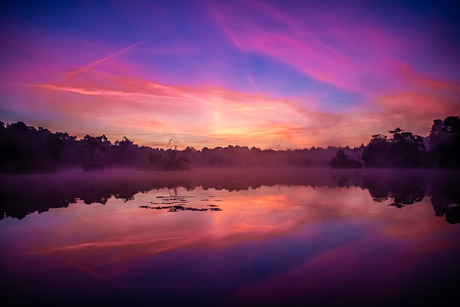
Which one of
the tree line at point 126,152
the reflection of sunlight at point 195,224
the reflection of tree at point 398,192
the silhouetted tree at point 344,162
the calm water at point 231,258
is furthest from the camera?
the silhouetted tree at point 344,162

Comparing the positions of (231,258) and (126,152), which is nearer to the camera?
(231,258)

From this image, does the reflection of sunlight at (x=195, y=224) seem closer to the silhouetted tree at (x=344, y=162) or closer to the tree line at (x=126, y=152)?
the tree line at (x=126, y=152)

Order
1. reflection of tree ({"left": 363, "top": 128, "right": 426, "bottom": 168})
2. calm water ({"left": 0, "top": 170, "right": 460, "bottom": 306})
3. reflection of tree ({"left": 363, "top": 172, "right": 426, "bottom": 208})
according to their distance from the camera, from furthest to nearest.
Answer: reflection of tree ({"left": 363, "top": 128, "right": 426, "bottom": 168}) < reflection of tree ({"left": 363, "top": 172, "right": 426, "bottom": 208}) < calm water ({"left": 0, "top": 170, "right": 460, "bottom": 306})

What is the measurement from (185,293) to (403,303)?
5637 millimetres

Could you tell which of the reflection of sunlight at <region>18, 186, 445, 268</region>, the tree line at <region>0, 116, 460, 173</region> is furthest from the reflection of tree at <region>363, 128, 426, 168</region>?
the reflection of sunlight at <region>18, 186, 445, 268</region>

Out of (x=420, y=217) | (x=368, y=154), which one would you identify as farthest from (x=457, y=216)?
(x=368, y=154)

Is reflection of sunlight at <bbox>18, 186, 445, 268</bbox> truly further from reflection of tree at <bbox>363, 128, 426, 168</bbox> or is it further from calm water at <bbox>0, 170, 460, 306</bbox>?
reflection of tree at <bbox>363, 128, 426, 168</bbox>

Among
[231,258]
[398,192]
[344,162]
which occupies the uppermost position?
[344,162]

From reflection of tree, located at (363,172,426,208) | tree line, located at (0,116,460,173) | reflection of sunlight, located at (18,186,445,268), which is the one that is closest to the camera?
reflection of sunlight, located at (18,186,445,268)

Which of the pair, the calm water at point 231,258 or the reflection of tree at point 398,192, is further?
the reflection of tree at point 398,192

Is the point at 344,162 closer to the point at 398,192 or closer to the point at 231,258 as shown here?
the point at 398,192

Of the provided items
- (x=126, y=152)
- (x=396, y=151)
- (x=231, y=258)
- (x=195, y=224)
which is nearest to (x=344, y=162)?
(x=396, y=151)

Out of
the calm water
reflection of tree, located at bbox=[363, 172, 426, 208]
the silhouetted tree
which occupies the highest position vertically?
the silhouetted tree

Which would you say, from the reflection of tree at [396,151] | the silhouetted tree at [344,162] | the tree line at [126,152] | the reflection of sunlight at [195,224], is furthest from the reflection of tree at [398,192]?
the silhouetted tree at [344,162]
